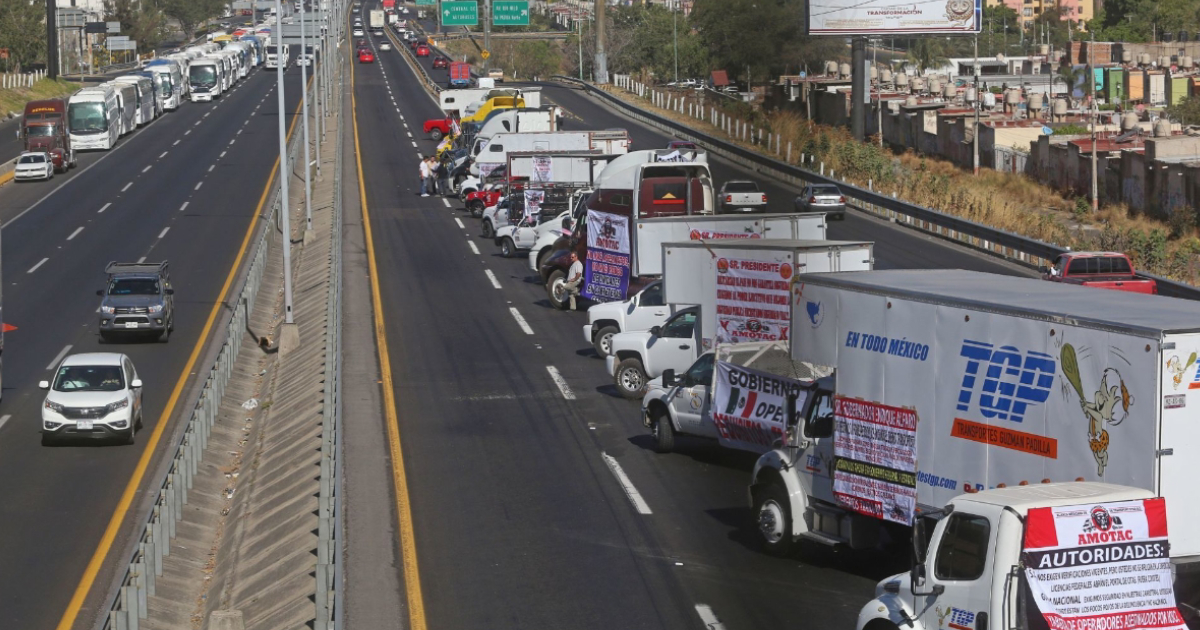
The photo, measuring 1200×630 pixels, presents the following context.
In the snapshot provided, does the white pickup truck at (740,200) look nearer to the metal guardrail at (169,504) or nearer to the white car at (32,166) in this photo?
the metal guardrail at (169,504)

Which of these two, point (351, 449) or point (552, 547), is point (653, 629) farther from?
point (351, 449)

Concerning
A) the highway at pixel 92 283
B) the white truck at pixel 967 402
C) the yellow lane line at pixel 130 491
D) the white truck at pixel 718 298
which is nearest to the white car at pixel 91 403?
the highway at pixel 92 283

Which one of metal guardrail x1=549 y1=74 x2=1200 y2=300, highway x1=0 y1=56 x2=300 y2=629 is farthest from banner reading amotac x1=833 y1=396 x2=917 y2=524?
metal guardrail x1=549 y1=74 x2=1200 y2=300

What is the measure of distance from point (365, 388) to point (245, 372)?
290 inches

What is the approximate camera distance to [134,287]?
113ft

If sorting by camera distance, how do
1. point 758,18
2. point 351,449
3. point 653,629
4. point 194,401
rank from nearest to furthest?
point 653,629
point 351,449
point 194,401
point 758,18

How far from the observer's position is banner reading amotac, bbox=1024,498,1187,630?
9969 mm

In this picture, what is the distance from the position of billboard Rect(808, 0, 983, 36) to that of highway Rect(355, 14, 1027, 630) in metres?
27.9

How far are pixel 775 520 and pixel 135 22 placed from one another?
592ft

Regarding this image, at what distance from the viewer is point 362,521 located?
59.0 ft

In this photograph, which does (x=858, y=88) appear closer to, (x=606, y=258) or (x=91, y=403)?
(x=606, y=258)

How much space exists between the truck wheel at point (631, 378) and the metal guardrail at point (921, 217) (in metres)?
12.3

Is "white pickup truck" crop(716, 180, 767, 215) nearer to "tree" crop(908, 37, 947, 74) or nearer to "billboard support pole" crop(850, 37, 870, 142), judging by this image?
"billboard support pole" crop(850, 37, 870, 142)

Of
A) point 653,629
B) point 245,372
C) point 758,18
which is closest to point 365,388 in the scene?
point 245,372
